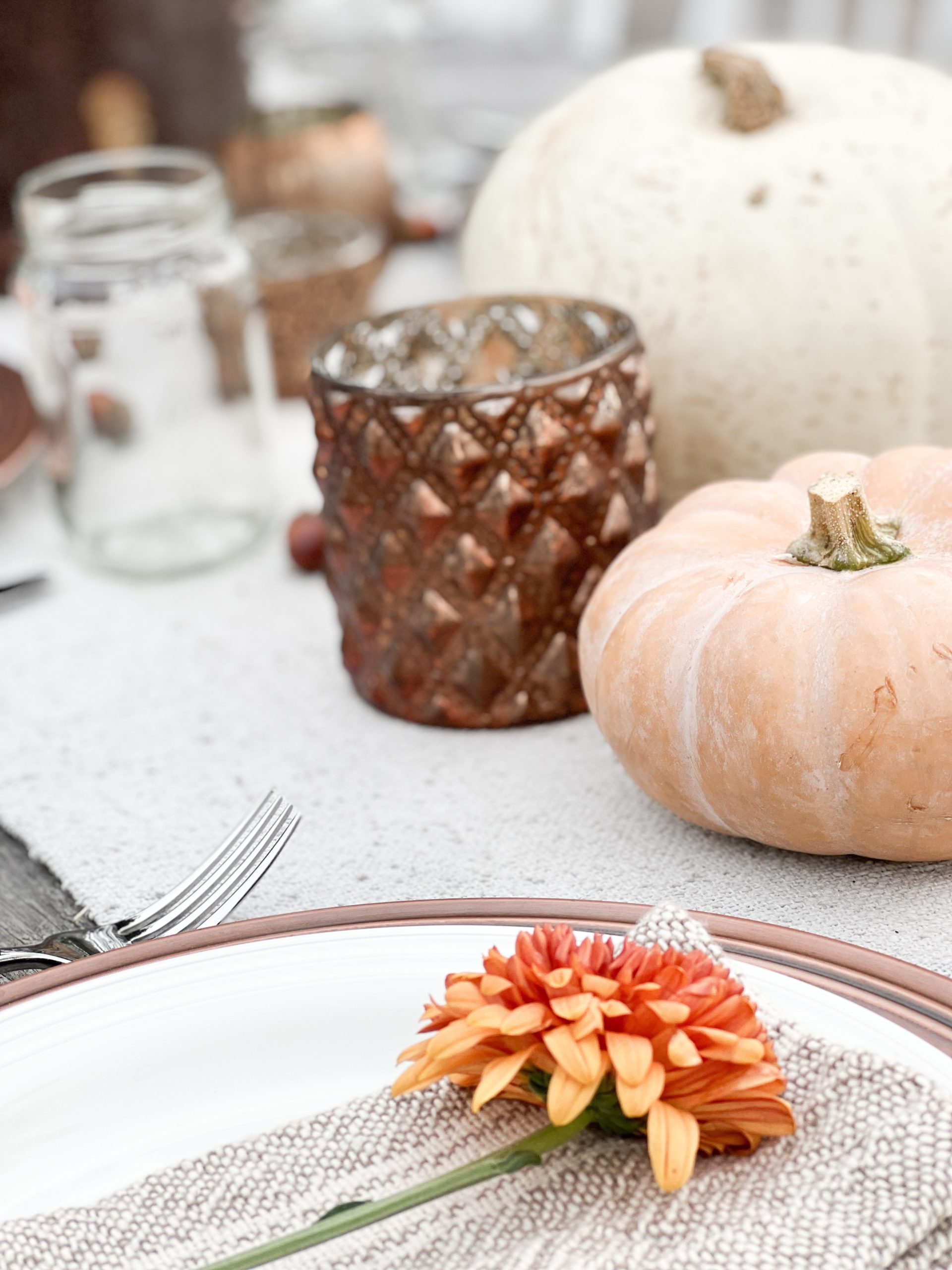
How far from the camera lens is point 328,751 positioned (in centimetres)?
73

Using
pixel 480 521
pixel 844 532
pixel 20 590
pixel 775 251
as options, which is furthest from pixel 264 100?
pixel 844 532

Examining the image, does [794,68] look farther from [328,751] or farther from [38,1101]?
[38,1101]

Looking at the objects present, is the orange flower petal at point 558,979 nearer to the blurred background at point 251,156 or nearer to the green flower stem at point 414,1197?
the green flower stem at point 414,1197

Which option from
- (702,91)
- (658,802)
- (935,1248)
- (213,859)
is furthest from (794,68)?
(935,1248)

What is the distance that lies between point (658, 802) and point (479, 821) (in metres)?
0.08

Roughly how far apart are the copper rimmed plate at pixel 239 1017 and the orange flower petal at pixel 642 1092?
7cm

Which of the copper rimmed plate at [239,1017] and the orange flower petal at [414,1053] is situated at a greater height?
the orange flower petal at [414,1053]

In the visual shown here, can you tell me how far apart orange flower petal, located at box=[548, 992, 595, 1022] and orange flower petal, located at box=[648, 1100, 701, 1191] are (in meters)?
0.03

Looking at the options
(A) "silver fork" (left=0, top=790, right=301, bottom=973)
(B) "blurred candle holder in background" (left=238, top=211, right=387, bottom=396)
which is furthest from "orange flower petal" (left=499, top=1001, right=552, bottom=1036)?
(B) "blurred candle holder in background" (left=238, top=211, right=387, bottom=396)

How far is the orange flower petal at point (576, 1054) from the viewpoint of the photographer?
36 cm

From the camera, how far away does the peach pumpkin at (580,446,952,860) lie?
0.53m

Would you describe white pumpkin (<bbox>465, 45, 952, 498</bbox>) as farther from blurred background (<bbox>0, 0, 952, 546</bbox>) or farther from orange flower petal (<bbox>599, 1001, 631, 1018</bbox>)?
orange flower petal (<bbox>599, 1001, 631, 1018</bbox>)

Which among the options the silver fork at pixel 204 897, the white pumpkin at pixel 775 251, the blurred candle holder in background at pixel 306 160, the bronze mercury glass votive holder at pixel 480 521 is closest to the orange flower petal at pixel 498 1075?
the silver fork at pixel 204 897

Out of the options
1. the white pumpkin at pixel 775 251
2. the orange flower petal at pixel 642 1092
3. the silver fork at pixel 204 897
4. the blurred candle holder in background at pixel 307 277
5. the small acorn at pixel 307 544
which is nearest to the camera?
the orange flower petal at pixel 642 1092
